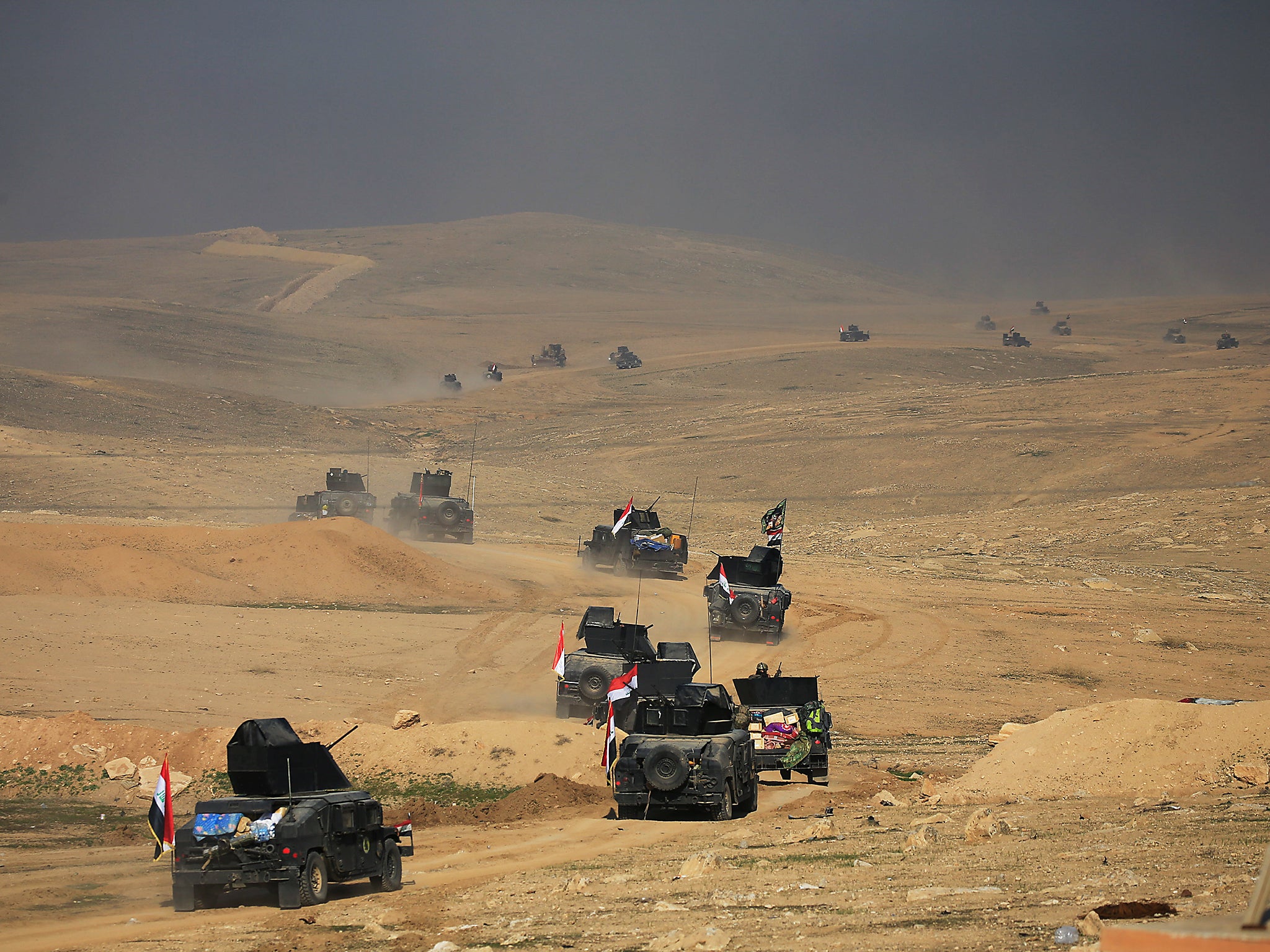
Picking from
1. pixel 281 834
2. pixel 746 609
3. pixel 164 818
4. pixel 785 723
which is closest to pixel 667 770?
pixel 785 723

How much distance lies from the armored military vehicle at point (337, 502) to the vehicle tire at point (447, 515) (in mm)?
2843

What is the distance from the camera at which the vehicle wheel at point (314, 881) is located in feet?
34.4

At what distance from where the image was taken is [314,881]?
417 inches

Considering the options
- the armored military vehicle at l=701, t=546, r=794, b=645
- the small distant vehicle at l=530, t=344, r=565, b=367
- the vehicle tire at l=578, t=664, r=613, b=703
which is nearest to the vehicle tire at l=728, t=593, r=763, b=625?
the armored military vehicle at l=701, t=546, r=794, b=645

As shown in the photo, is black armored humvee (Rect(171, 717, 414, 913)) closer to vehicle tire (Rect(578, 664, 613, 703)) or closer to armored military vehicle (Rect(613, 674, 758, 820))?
armored military vehicle (Rect(613, 674, 758, 820))

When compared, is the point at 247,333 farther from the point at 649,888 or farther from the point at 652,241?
the point at 652,241

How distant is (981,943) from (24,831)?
10471 mm

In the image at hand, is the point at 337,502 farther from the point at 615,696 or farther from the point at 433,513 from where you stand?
the point at 615,696

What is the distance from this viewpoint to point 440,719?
20.5 meters

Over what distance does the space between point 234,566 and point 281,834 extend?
19815 millimetres

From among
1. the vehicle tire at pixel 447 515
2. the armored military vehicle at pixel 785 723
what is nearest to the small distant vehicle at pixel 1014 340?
the vehicle tire at pixel 447 515

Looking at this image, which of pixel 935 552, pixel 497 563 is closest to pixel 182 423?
pixel 497 563

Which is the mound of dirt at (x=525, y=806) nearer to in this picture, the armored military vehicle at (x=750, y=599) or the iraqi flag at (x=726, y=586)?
the iraqi flag at (x=726, y=586)

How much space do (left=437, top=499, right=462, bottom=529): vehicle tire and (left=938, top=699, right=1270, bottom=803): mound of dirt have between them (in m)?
24.4
